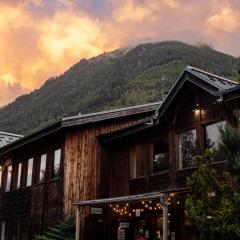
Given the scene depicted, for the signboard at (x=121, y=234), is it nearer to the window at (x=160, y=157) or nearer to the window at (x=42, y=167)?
the window at (x=160, y=157)

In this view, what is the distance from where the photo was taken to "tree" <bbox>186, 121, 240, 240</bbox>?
12.1 m

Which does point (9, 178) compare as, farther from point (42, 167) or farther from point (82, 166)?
point (82, 166)

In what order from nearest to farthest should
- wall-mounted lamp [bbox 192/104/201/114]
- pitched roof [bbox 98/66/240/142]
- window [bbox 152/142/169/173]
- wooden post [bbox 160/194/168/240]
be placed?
wooden post [bbox 160/194/168/240] < pitched roof [bbox 98/66/240/142] < wall-mounted lamp [bbox 192/104/201/114] < window [bbox 152/142/169/173]

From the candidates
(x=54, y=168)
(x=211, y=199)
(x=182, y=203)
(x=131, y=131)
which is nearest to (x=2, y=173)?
(x=54, y=168)

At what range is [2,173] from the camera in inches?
1259

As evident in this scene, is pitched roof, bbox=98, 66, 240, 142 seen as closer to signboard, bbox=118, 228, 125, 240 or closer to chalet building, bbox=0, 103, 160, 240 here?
chalet building, bbox=0, 103, 160, 240

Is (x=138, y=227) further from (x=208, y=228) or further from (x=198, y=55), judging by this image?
(x=198, y=55)

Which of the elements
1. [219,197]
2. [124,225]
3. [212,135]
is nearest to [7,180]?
[124,225]

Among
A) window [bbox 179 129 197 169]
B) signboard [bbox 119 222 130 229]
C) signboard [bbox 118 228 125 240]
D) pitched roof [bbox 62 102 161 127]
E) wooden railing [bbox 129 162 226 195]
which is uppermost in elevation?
pitched roof [bbox 62 102 161 127]

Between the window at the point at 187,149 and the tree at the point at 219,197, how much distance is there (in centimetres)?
599

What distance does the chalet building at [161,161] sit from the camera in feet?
59.6

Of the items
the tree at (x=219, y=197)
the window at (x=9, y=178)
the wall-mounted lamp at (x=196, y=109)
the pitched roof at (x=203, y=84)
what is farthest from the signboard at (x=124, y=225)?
the window at (x=9, y=178)

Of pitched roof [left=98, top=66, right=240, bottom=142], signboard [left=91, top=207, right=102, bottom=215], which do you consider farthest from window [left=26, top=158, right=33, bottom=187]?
pitched roof [left=98, top=66, right=240, bottom=142]

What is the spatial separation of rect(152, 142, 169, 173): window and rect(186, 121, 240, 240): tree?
24.9ft
